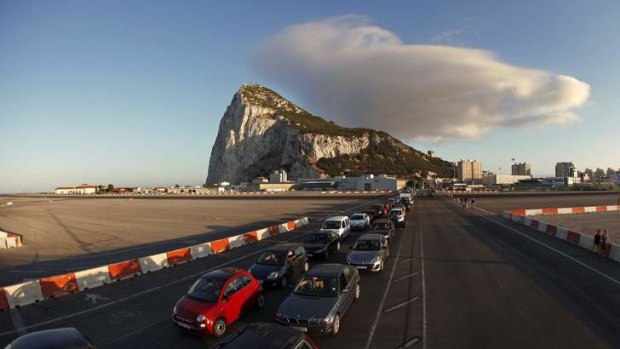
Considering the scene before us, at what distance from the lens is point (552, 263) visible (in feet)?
66.3

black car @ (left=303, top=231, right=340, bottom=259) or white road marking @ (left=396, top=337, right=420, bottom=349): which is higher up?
black car @ (left=303, top=231, right=340, bottom=259)

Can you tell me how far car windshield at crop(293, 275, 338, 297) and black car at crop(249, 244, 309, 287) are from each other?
350 centimetres

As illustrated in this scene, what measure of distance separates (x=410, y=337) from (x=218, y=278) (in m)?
5.99

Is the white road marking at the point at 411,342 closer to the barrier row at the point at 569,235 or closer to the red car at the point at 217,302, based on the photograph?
the red car at the point at 217,302

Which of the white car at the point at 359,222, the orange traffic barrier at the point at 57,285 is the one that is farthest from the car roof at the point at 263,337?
the white car at the point at 359,222

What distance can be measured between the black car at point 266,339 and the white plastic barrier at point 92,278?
40.9 ft

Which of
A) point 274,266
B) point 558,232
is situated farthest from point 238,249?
point 558,232

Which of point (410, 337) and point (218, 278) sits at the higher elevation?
point (218, 278)

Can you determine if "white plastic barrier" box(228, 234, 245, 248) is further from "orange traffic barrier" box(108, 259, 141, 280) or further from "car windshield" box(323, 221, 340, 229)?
"orange traffic barrier" box(108, 259, 141, 280)

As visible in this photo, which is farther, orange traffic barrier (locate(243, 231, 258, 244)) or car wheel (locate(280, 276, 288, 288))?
orange traffic barrier (locate(243, 231, 258, 244))

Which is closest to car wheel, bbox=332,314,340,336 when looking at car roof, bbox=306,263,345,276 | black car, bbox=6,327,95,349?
car roof, bbox=306,263,345,276

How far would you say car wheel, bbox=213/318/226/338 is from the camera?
1083 cm

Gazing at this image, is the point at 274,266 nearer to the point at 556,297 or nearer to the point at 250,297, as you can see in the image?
the point at 250,297

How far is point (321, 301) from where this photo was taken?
11.4 metres
